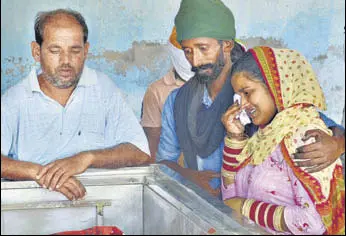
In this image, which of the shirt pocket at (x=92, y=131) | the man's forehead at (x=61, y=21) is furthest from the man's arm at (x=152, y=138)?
the man's forehead at (x=61, y=21)

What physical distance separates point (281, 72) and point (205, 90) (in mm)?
739

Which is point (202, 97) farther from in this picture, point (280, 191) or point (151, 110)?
point (280, 191)

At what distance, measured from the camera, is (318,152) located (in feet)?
13.0

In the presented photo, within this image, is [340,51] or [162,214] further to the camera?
[340,51]

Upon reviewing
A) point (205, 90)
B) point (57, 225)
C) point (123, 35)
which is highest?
point (123, 35)

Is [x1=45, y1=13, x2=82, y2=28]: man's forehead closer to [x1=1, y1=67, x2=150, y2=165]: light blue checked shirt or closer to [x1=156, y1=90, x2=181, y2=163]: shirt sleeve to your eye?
[x1=1, y1=67, x2=150, y2=165]: light blue checked shirt

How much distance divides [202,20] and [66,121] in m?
0.97

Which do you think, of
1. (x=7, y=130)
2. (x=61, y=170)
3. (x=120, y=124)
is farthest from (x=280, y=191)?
(x=7, y=130)

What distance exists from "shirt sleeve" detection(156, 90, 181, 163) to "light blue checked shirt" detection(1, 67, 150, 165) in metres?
0.10

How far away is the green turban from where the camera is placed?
462 centimetres

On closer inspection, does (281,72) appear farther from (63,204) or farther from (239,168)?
(63,204)

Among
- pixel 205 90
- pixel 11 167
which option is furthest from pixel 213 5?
pixel 11 167

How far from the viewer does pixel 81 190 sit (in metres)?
4.30

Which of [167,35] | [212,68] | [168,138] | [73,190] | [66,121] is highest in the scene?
[167,35]
